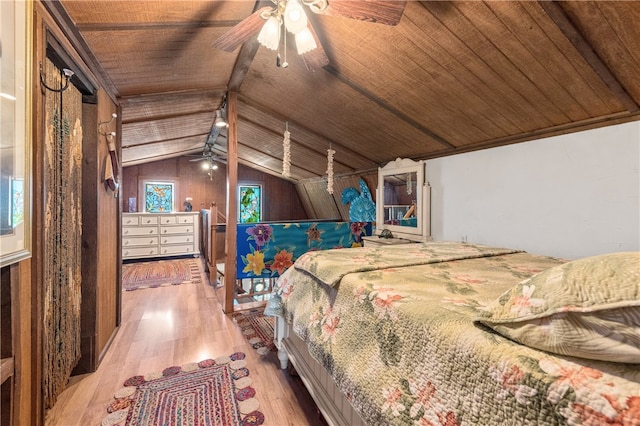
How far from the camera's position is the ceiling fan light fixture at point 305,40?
143cm

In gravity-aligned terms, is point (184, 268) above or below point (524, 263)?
below

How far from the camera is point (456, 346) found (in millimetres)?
726

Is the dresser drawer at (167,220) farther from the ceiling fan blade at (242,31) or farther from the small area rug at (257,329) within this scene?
the ceiling fan blade at (242,31)

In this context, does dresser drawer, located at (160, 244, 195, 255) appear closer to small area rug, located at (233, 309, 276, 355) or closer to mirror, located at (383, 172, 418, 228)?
small area rug, located at (233, 309, 276, 355)

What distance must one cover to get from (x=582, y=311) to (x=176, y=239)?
628cm

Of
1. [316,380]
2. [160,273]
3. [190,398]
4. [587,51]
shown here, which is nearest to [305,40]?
[587,51]

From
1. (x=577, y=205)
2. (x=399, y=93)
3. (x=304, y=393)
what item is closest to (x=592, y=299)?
(x=304, y=393)

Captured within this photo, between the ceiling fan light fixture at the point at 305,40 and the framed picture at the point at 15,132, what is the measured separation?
1.07 meters

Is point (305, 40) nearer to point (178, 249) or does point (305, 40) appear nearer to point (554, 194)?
point (554, 194)

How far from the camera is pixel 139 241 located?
542 centimetres

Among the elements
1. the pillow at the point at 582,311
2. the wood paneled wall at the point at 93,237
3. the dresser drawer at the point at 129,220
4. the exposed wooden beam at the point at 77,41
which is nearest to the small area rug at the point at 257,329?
the wood paneled wall at the point at 93,237

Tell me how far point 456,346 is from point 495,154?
2234mm

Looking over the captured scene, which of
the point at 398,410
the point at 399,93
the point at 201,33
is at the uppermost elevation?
the point at 201,33

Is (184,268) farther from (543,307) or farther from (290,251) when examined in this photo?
(543,307)
